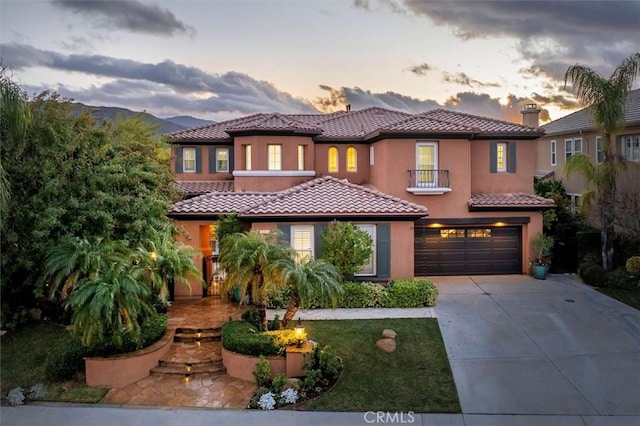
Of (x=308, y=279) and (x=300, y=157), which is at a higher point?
(x=300, y=157)

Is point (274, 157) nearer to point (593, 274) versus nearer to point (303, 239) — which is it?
point (303, 239)

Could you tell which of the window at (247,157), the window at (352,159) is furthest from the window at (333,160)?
the window at (247,157)

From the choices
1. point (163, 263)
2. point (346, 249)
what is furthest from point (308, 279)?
point (346, 249)

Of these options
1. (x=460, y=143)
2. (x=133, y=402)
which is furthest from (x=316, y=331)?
(x=460, y=143)

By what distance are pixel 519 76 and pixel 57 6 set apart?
17163 mm

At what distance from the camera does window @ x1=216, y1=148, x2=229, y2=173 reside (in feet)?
70.2

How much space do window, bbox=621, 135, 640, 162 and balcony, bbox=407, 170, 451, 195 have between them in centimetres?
933

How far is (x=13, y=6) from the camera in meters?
11.5

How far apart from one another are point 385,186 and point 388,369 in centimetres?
953

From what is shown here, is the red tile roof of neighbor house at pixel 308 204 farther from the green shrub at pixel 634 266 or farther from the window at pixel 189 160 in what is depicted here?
the green shrub at pixel 634 266

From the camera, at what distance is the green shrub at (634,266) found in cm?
1622

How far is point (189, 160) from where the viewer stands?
21.4 m

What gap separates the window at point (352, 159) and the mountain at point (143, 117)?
25.9ft

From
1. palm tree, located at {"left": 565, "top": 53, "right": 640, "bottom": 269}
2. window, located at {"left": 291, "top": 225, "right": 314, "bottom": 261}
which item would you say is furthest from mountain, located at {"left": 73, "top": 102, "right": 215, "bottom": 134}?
palm tree, located at {"left": 565, "top": 53, "right": 640, "bottom": 269}
